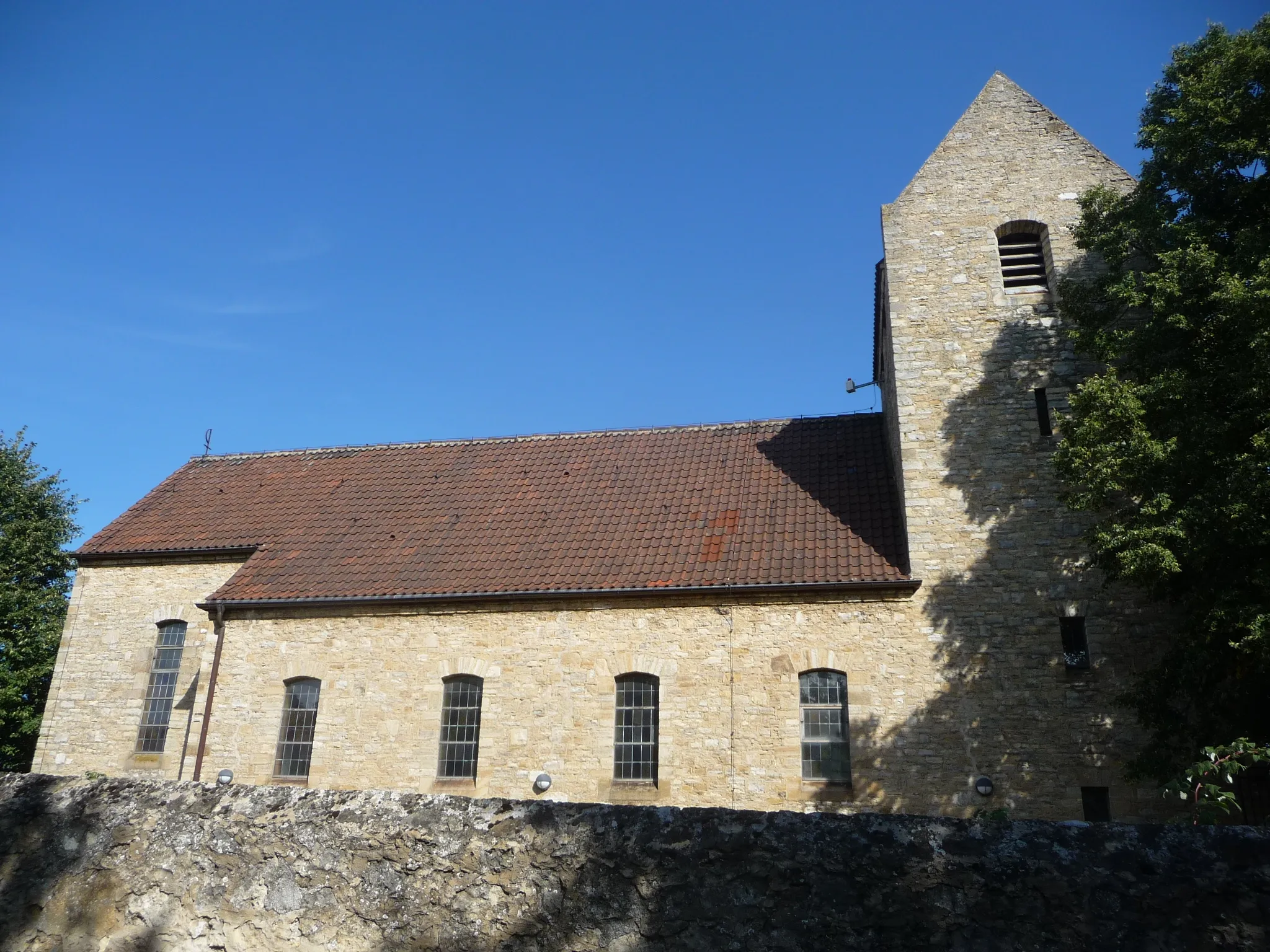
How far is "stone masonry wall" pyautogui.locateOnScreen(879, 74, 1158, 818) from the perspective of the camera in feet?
40.4

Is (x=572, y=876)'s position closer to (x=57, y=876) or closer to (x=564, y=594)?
(x=57, y=876)

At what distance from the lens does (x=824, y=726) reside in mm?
13039

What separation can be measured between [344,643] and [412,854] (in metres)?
11.8

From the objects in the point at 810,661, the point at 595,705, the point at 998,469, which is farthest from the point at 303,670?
the point at 998,469

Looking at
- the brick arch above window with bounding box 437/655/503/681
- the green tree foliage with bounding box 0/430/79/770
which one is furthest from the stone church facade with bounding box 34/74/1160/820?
the green tree foliage with bounding box 0/430/79/770

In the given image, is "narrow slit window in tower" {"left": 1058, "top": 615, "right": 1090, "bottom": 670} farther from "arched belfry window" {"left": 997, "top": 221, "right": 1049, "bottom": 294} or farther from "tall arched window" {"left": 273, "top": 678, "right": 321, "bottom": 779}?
"tall arched window" {"left": 273, "top": 678, "right": 321, "bottom": 779}

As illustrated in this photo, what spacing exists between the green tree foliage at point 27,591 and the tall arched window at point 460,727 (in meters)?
15.6

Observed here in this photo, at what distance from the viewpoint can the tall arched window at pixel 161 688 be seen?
1639cm

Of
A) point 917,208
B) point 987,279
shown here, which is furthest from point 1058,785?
point 917,208

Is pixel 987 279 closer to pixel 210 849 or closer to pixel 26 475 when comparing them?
pixel 210 849

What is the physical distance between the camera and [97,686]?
16969mm

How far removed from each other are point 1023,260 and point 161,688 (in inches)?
701

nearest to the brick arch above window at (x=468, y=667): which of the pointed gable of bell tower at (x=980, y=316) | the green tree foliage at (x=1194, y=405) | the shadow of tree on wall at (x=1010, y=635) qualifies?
the shadow of tree on wall at (x=1010, y=635)

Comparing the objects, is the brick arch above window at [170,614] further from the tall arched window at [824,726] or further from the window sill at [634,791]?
the tall arched window at [824,726]
